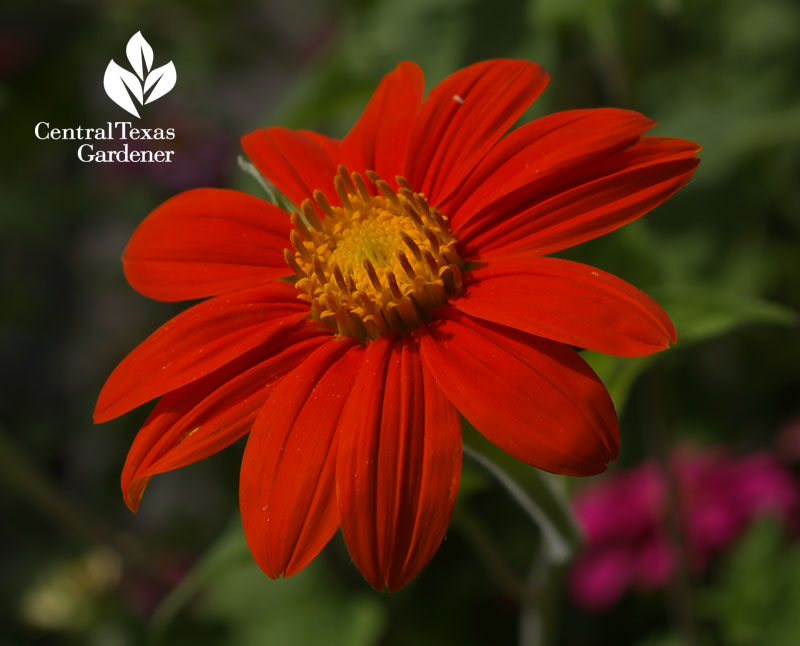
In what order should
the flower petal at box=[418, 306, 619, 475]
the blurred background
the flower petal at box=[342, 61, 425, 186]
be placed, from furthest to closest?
the blurred background < the flower petal at box=[342, 61, 425, 186] < the flower petal at box=[418, 306, 619, 475]

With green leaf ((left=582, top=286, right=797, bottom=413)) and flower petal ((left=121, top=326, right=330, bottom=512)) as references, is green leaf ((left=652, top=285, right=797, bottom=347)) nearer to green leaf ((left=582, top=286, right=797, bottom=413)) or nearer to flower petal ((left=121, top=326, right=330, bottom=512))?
green leaf ((left=582, top=286, right=797, bottom=413))

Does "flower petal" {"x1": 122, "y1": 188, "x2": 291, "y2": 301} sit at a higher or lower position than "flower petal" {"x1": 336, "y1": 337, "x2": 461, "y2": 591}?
higher

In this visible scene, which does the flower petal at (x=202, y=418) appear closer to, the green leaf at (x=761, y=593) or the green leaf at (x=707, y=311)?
the green leaf at (x=707, y=311)

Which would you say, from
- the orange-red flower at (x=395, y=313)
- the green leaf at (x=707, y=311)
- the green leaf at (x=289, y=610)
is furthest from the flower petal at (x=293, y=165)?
the green leaf at (x=289, y=610)

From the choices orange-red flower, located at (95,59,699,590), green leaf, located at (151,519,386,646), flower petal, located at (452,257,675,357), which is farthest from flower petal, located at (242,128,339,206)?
green leaf, located at (151,519,386,646)

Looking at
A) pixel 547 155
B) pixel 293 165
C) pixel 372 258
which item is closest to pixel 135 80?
pixel 293 165

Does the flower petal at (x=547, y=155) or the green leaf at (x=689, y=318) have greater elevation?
the flower petal at (x=547, y=155)

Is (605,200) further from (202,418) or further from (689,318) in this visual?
(202,418)
